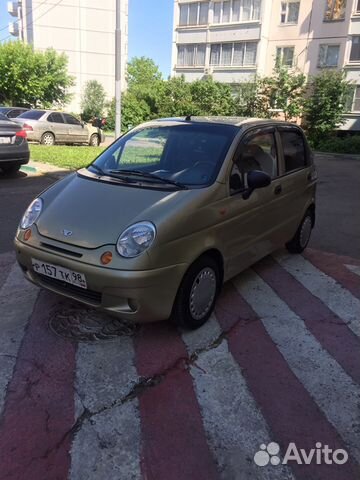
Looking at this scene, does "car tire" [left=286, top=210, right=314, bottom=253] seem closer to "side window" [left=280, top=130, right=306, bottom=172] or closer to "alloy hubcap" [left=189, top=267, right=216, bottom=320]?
"side window" [left=280, top=130, right=306, bottom=172]

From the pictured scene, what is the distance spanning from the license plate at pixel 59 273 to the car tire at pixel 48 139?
15486mm

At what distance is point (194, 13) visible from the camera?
39.0 metres

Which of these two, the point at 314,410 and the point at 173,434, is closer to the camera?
the point at 173,434

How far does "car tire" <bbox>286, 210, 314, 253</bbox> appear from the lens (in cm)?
583

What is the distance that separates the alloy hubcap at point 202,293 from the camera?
367cm

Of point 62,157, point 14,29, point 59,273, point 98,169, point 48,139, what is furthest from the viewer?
point 14,29

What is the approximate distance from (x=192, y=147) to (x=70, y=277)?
1773mm

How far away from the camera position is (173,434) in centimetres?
262

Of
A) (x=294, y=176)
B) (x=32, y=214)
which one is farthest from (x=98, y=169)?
(x=294, y=176)

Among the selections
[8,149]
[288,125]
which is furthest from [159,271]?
[8,149]

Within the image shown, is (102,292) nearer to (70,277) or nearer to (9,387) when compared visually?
(70,277)

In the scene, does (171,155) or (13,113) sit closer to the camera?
(171,155)

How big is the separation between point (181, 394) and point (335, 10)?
1434 inches

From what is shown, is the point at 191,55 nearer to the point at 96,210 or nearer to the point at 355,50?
the point at 355,50
